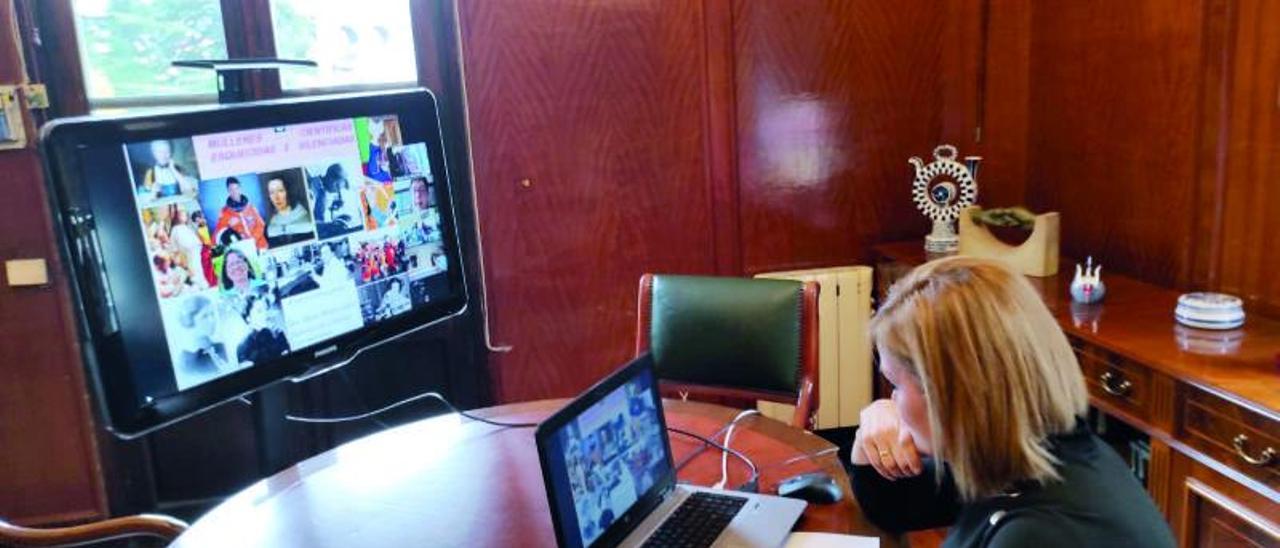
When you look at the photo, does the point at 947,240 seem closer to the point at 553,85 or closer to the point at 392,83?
the point at 553,85

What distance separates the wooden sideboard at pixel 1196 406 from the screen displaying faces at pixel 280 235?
1.55m

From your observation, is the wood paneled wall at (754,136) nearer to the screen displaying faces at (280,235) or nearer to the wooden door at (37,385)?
the screen displaying faces at (280,235)

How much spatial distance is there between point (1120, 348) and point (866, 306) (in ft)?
3.84

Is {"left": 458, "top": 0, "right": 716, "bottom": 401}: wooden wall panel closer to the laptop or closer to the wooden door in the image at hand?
the wooden door

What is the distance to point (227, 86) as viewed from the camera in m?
1.86

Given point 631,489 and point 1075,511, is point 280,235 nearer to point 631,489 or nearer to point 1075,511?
point 631,489

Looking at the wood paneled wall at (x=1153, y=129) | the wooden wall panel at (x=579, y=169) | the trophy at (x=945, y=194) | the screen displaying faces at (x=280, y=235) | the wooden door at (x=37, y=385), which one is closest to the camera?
the screen displaying faces at (x=280, y=235)

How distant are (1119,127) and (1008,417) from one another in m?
1.97

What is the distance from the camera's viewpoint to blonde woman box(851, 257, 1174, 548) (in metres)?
1.13

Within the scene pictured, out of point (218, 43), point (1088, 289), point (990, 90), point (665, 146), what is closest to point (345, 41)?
point (218, 43)

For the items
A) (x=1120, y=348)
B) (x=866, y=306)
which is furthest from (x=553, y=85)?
(x=1120, y=348)

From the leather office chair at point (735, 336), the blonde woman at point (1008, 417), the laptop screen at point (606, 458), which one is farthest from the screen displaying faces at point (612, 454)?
the leather office chair at point (735, 336)

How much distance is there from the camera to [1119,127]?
279 centimetres

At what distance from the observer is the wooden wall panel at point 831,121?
10.4ft
